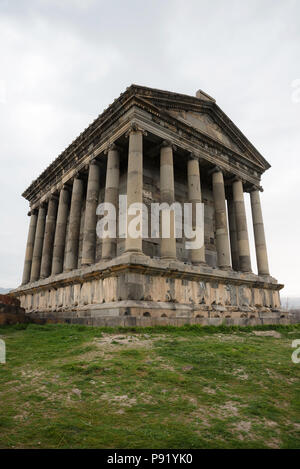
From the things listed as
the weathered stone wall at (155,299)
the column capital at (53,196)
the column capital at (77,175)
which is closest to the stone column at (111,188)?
the weathered stone wall at (155,299)

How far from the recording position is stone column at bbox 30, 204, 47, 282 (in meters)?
24.0

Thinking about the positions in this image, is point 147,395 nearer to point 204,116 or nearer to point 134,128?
point 134,128

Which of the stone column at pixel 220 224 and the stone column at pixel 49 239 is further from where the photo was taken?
the stone column at pixel 49 239

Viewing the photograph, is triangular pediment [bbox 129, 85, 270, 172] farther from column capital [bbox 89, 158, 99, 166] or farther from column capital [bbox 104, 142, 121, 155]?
column capital [bbox 89, 158, 99, 166]

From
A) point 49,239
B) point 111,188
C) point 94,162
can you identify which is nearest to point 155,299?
point 111,188

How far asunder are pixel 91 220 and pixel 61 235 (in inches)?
186

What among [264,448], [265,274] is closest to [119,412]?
[264,448]

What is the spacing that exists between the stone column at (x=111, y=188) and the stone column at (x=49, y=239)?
29.2ft

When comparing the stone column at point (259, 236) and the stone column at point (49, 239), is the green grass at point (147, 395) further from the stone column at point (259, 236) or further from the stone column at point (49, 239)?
the stone column at point (49, 239)

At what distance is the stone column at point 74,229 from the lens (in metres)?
19.0

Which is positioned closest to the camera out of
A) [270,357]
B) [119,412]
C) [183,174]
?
[119,412]

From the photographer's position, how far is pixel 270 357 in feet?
27.2

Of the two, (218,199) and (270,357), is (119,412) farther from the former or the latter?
(218,199)
